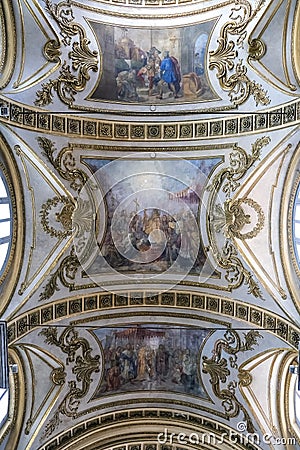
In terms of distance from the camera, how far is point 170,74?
15820 millimetres

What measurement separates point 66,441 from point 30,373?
2.60 meters

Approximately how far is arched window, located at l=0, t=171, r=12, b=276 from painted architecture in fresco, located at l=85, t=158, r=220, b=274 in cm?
299

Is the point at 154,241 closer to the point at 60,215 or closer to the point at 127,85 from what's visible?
the point at 60,215

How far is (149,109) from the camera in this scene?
16.0m

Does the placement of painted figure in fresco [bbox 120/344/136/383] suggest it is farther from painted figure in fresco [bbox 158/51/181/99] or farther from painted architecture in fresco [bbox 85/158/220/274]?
painted figure in fresco [bbox 158/51/181/99]

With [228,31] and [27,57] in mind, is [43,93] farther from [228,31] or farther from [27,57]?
[228,31]

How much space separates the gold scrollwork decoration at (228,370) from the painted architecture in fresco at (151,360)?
536 mm

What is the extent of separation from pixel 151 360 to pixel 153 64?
383 inches

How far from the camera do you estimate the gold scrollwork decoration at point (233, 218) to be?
15.4 m

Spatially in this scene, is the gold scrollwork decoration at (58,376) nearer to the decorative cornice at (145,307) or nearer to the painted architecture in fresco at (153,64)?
the decorative cornice at (145,307)

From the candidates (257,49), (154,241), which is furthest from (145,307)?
(257,49)

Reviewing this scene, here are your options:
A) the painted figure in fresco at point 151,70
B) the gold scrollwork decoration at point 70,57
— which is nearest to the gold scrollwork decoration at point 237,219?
the painted figure in fresco at point 151,70


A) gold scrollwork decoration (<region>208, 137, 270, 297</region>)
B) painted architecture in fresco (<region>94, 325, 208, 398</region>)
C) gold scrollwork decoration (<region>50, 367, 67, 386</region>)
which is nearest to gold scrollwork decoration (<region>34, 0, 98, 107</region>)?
gold scrollwork decoration (<region>208, 137, 270, 297</region>)

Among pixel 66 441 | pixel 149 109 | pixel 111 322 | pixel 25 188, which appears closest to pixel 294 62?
pixel 149 109
